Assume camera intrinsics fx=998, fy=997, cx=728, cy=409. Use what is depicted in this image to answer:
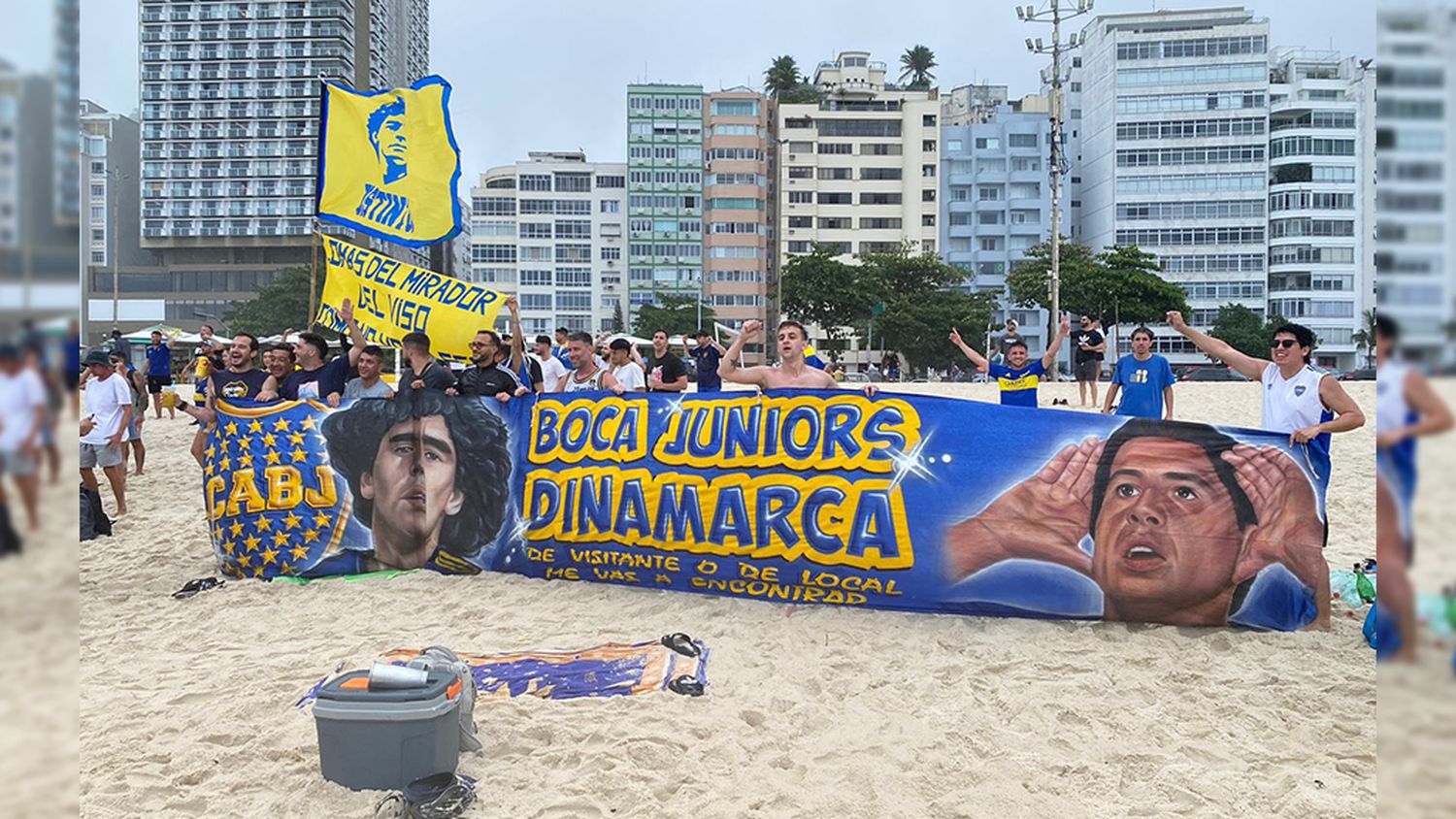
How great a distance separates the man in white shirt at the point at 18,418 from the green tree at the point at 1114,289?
54.8 meters

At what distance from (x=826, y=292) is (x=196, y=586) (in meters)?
51.8

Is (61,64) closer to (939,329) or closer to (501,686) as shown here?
(501,686)

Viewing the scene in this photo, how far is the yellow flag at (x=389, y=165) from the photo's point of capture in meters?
8.97

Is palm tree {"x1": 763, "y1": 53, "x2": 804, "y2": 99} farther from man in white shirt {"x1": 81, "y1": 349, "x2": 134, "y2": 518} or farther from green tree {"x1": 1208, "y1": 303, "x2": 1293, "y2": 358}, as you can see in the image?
man in white shirt {"x1": 81, "y1": 349, "x2": 134, "y2": 518}

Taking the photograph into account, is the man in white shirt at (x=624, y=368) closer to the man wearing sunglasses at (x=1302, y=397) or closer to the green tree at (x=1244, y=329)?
the man wearing sunglasses at (x=1302, y=397)

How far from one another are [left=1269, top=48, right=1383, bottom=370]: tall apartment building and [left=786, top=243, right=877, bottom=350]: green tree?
33589 mm

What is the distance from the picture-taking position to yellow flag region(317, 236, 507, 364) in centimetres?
843

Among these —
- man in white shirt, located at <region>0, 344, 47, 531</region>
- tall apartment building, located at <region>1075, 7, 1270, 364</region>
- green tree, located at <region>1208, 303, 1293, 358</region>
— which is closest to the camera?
man in white shirt, located at <region>0, 344, 47, 531</region>

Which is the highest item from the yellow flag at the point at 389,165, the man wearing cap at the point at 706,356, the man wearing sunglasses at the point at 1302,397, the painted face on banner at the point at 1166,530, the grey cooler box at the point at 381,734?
the yellow flag at the point at 389,165

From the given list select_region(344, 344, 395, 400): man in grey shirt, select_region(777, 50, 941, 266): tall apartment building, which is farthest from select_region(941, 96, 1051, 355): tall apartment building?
select_region(344, 344, 395, 400): man in grey shirt

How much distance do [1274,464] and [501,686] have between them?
4.31 metres

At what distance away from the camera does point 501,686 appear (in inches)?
187

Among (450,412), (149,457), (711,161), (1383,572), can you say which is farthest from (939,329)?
(1383,572)

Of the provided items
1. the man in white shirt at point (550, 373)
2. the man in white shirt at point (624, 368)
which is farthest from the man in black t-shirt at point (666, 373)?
the man in white shirt at point (550, 373)
